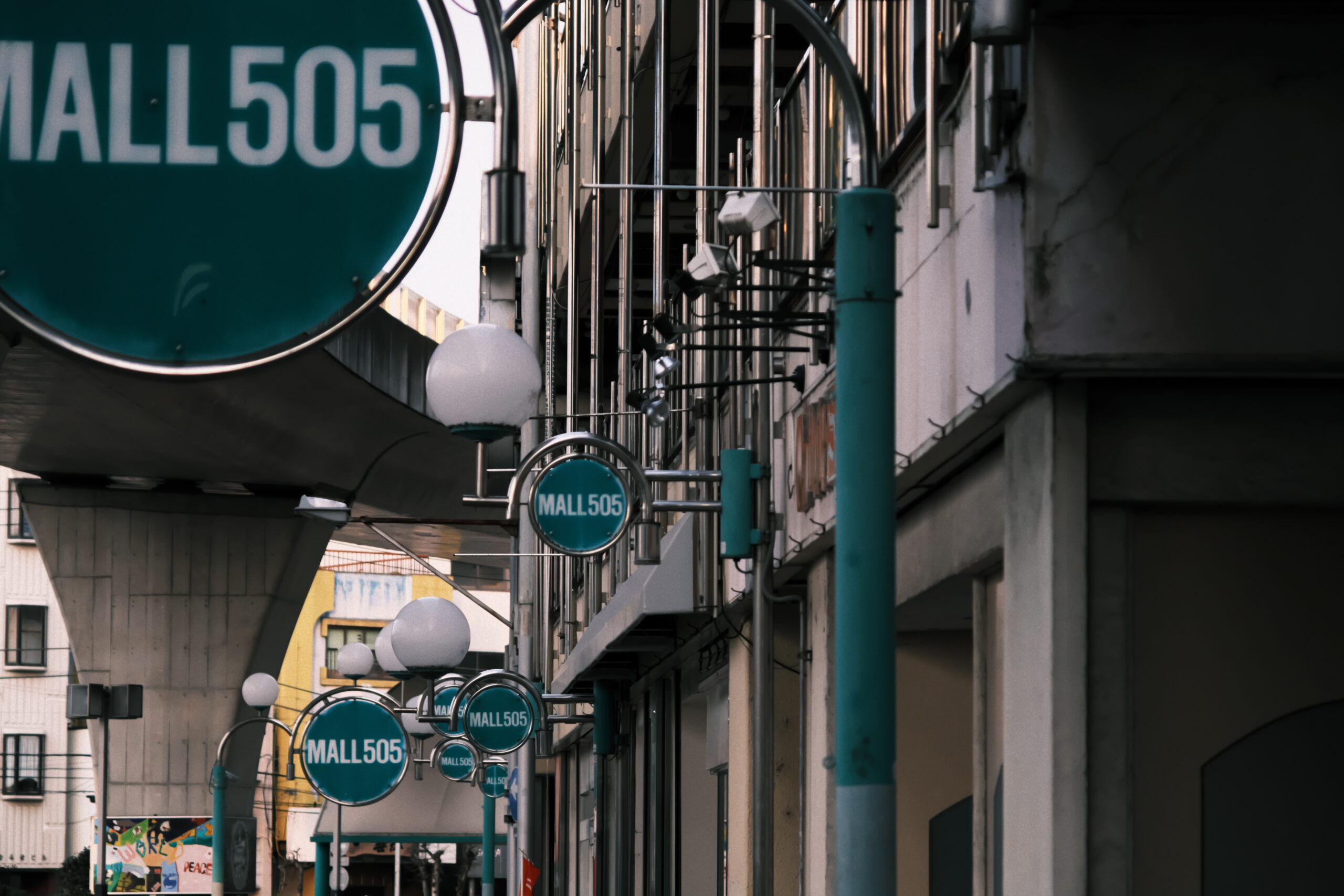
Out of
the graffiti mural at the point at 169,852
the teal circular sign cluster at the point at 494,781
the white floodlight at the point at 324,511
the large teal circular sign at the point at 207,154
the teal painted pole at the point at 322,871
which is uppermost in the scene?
the white floodlight at the point at 324,511

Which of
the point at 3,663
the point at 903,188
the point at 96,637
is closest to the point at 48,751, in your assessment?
the point at 3,663

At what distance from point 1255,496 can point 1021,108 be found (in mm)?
1349

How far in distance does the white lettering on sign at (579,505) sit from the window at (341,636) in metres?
50.5

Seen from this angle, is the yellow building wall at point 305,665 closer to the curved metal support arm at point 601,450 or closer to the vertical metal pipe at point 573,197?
the vertical metal pipe at point 573,197

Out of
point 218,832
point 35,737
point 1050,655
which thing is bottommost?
point 218,832

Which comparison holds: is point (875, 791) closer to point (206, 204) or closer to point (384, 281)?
point (384, 281)

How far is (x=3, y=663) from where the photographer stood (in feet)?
176

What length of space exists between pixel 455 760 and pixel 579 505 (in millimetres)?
12831

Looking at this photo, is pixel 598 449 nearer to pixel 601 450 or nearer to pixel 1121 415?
pixel 601 450

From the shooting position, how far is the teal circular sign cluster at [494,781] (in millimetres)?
25375

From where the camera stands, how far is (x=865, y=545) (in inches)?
155

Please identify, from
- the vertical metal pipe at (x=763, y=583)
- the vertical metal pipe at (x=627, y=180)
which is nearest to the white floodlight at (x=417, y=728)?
the vertical metal pipe at (x=627, y=180)

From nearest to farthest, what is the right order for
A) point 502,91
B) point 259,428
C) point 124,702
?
point 502,91 < point 124,702 < point 259,428

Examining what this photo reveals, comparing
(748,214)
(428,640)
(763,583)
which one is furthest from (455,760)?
(748,214)
